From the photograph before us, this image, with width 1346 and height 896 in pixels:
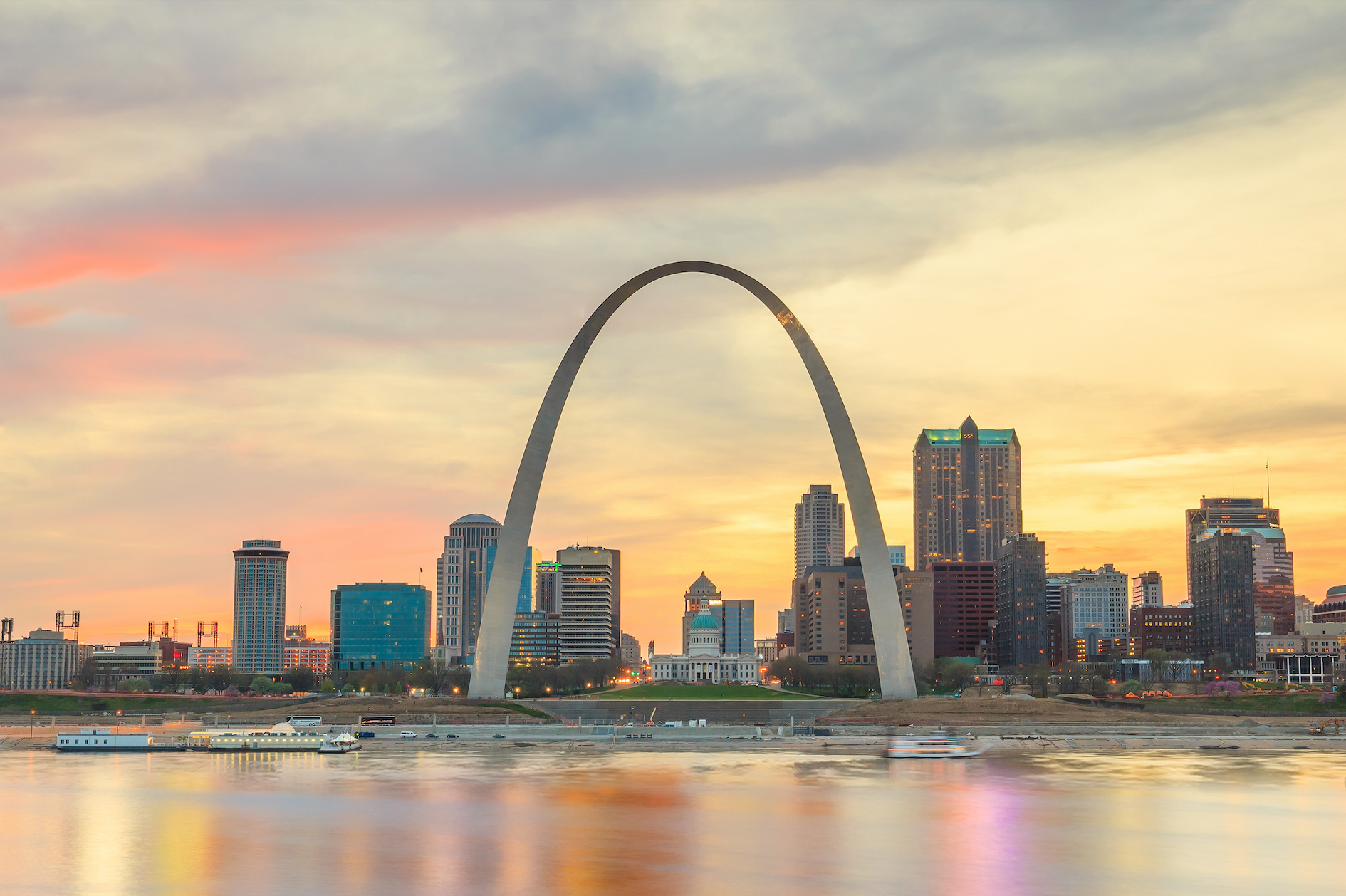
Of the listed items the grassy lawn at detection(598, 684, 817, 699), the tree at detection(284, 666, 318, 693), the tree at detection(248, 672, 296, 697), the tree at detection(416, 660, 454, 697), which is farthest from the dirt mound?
the tree at detection(284, 666, 318, 693)

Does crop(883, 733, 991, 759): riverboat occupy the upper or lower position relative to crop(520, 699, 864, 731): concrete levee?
upper

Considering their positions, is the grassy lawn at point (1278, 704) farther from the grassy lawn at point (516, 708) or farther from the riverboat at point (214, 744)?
the riverboat at point (214, 744)

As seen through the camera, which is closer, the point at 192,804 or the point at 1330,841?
the point at 1330,841

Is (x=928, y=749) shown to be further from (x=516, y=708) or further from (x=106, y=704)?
(x=106, y=704)

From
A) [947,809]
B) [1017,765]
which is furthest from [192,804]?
[1017,765]

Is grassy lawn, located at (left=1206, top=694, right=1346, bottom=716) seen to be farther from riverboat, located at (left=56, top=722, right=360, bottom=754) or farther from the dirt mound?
riverboat, located at (left=56, top=722, right=360, bottom=754)

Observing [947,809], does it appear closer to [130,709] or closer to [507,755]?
[507,755]

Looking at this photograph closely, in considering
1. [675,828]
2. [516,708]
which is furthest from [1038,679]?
[675,828]
